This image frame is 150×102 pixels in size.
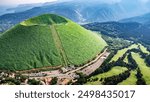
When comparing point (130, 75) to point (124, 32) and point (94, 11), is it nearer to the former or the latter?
point (124, 32)

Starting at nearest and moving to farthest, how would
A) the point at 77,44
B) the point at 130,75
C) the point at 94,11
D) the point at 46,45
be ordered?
the point at 130,75, the point at 46,45, the point at 77,44, the point at 94,11

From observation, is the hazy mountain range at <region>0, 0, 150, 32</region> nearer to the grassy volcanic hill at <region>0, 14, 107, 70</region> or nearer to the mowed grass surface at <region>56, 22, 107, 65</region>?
the grassy volcanic hill at <region>0, 14, 107, 70</region>

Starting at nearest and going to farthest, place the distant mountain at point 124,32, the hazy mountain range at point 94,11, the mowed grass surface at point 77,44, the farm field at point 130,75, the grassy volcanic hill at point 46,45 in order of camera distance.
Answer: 1. the farm field at point 130,75
2. the grassy volcanic hill at point 46,45
3. the mowed grass surface at point 77,44
4. the distant mountain at point 124,32
5. the hazy mountain range at point 94,11

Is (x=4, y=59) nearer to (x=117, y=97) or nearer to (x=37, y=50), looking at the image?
(x=37, y=50)

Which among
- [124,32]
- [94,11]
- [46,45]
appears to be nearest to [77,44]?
[46,45]

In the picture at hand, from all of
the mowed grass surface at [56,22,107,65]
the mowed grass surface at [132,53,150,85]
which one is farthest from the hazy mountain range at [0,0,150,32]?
the mowed grass surface at [132,53,150,85]

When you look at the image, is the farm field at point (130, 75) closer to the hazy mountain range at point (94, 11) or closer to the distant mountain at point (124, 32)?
the distant mountain at point (124, 32)

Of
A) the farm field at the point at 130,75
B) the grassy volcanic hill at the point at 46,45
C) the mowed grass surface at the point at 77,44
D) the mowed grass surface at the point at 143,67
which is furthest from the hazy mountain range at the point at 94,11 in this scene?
the mowed grass surface at the point at 143,67

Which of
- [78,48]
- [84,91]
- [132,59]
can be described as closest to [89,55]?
[78,48]
